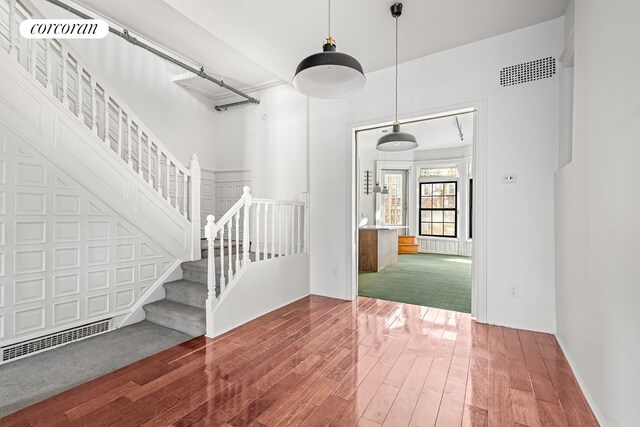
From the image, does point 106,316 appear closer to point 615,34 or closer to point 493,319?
point 493,319

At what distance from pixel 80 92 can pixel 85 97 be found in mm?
1184

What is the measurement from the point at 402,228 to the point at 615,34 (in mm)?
7987

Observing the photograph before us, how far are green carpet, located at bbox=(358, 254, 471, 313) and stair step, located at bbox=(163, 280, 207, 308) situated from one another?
239 centimetres

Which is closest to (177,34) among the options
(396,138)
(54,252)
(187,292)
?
(54,252)

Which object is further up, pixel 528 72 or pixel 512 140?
pixel 528 72

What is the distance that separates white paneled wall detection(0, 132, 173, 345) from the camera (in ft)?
8.29

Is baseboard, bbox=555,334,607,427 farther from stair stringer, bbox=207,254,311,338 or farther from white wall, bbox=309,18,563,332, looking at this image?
stair stringer, bbox=207,254,311,338

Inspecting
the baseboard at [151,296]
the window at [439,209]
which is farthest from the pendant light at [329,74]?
the window at [439,209]

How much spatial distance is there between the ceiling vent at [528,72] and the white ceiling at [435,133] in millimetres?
2524

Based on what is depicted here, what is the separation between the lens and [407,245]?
9.00 meters

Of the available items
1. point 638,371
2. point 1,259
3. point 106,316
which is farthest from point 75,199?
point 638,371

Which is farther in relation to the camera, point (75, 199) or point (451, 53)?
point (451, 53)

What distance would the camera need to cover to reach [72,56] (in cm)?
299

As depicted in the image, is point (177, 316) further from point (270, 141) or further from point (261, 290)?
point (270, 141)
